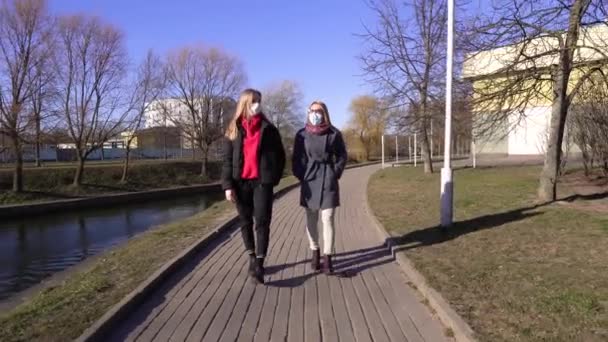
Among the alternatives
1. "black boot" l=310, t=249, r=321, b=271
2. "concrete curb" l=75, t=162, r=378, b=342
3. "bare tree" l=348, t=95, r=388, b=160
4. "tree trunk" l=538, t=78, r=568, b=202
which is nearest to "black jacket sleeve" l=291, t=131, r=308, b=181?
"black boot" l=310, t=249, r=321, b=271

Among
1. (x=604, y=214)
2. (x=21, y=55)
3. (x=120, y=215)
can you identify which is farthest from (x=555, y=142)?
(x=21, y=55)

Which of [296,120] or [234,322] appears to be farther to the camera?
[296,120]

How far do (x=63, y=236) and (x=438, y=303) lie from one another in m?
17.2

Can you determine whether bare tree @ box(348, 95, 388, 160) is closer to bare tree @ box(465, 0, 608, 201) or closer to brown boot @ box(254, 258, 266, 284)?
bare tree @ box(465, 0, 608, 201)

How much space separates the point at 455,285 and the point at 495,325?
4.13 ft

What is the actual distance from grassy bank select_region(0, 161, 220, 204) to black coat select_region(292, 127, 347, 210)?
86.7 ft

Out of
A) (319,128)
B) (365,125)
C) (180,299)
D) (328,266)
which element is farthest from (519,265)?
(365,125)

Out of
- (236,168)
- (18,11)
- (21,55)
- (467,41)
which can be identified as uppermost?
(18,11)

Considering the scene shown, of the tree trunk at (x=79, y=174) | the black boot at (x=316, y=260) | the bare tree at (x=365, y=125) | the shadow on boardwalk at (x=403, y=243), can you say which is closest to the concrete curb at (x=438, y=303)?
the shadow on boardwalk at (x=403, y=243)

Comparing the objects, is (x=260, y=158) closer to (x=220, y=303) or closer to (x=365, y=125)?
(x=220, y=303)

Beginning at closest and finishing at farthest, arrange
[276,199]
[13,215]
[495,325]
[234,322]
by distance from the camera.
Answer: [495,325], [234,322], [276,199], [13,215]

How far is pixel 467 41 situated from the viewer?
12.9 m

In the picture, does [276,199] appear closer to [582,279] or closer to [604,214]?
[604,214]

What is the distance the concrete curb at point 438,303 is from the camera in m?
4.41
